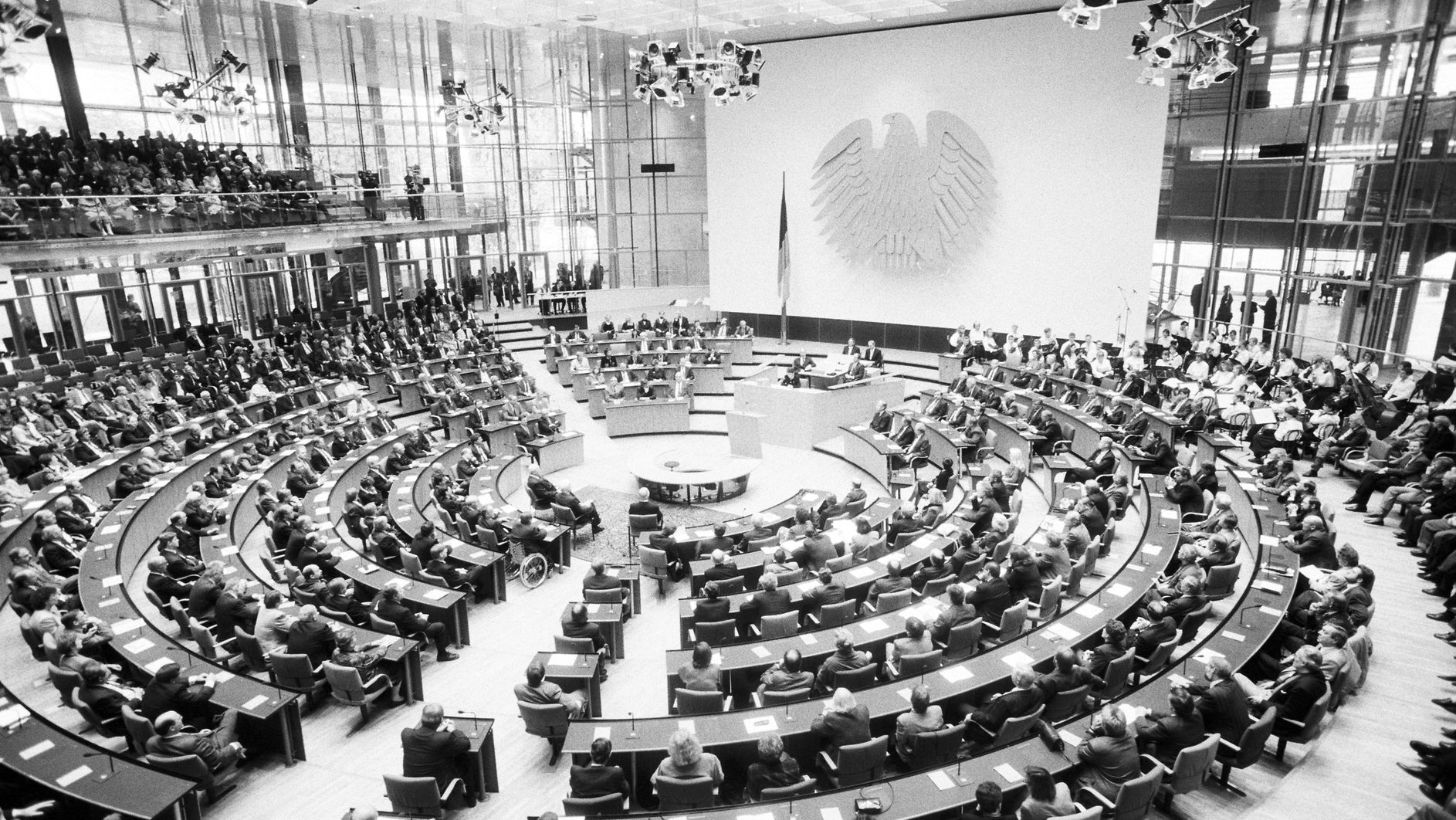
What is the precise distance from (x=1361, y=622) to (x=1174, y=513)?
3293mm

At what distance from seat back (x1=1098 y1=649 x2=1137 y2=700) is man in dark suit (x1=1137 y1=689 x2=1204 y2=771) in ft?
2.75

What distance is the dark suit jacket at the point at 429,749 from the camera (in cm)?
638

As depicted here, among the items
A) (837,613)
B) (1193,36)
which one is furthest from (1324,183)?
(837,613)

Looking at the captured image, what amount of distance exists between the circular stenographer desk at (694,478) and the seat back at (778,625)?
20.5 feet

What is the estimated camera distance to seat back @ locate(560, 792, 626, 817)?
19.3ft

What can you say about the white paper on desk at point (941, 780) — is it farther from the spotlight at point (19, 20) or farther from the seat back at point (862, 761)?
the spotlight at point (19, 20)

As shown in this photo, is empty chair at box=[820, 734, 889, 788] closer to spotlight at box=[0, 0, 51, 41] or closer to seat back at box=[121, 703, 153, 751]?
seat back at box=[121, 703, 153, 751]

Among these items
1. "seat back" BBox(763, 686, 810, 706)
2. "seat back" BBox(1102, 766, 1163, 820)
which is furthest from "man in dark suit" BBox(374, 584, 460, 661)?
"seat back" BBox(1102, 766, 1163, 820)

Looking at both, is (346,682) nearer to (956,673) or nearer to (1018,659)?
(956,673)

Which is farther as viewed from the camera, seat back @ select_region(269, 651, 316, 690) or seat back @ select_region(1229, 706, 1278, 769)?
seat back @ select_region(269, 651, 316, 690)

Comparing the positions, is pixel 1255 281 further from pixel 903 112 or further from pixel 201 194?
pixel 201 194

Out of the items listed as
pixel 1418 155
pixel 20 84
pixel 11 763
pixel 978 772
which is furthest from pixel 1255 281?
pixel 20 84

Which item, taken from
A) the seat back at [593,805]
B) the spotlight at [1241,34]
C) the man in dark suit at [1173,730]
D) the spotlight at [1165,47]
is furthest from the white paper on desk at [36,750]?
the spotlight at [1241,34]

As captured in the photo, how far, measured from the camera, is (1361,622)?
754 cm
